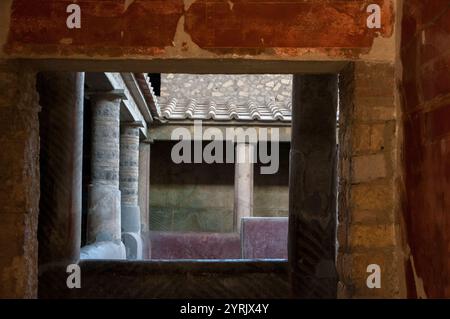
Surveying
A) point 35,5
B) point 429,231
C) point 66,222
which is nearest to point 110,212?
point 66,222

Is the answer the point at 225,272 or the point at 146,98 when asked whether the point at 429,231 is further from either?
the point at 146,98

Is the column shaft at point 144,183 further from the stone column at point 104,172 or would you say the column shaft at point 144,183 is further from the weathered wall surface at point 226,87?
the stone column at point 104,172

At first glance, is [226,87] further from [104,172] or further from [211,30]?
[211,30]

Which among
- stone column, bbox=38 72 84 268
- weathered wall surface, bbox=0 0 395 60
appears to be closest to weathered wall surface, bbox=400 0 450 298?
→ weathered wall surface, bbox=0 0 395 60

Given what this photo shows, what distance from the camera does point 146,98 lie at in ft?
23.0

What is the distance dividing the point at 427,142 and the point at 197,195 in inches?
355

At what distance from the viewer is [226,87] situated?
1002cm

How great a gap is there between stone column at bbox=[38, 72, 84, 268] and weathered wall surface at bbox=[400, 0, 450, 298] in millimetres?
2538

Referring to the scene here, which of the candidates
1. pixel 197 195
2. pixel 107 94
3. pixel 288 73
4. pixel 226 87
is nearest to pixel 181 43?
pixel 288 73

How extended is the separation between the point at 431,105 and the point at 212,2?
957 millimetres

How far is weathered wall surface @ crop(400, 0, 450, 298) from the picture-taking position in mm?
1703

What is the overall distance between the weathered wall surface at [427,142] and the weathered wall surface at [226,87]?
7.79 meters

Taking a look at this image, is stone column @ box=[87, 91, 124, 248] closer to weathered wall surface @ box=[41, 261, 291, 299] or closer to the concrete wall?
weathered wall surface @ box=[41, 261, 291, 299]

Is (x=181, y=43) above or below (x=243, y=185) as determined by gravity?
above
